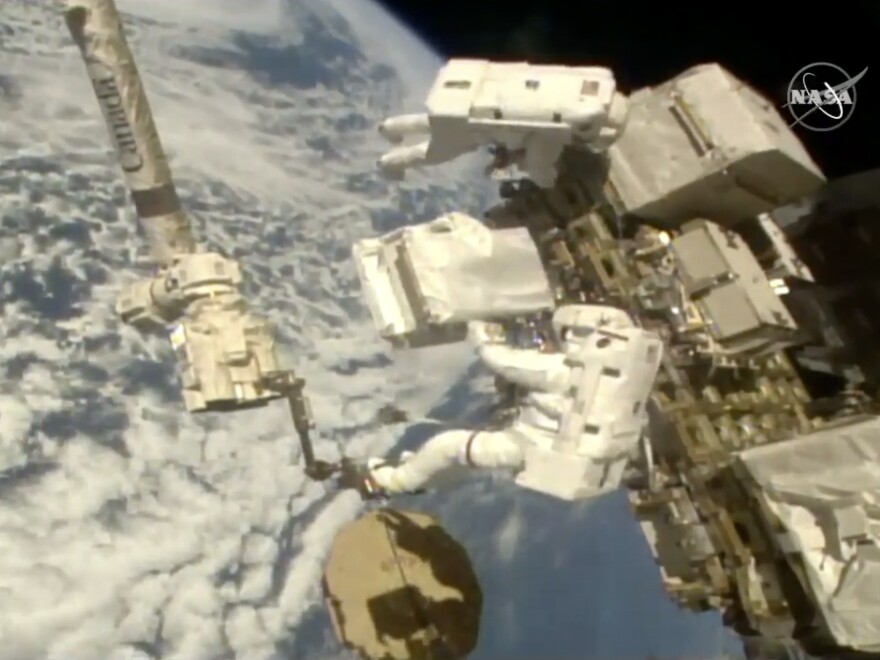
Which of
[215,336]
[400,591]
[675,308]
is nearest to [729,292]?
[675,308]

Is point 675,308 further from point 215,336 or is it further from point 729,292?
point 215,336

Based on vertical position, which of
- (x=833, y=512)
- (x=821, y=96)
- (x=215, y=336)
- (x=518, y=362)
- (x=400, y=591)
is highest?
(x=821, y=96)

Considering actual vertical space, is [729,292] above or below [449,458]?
above

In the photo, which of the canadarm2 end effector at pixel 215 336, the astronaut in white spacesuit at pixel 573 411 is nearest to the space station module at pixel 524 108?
the astronaut in white spacesuit at pixel 573 411

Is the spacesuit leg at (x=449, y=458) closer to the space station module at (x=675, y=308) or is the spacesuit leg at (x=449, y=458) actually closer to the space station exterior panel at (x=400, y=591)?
the space station module at (x=675, y=308)

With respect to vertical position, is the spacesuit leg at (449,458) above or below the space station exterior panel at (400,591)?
above

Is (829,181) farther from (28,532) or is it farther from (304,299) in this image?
(28,532)
